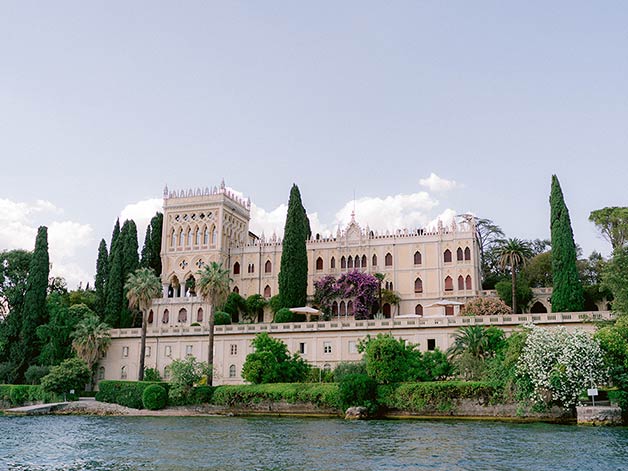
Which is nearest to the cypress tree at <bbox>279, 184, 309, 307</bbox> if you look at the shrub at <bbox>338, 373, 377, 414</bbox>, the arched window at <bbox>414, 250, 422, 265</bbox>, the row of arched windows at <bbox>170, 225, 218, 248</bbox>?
the row of arched windows at <bbox>170, 225, 218, 248</bbox>

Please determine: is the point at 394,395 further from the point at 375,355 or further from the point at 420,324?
the point at 420,324

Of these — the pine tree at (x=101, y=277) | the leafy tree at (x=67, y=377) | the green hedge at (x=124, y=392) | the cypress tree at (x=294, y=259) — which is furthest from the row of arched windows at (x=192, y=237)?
the green hedge at (x=124, y=392)

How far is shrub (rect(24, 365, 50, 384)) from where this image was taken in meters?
56.1

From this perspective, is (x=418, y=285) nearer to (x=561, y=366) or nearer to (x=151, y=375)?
(x=151, y=375)

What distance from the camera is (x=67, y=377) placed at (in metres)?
54.4

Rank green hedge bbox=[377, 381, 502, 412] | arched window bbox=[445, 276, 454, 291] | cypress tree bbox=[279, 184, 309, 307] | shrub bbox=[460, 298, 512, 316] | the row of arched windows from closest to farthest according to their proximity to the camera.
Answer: green hedge bbox=[377, 381, 502, 412]
shrub bbox=[460, 298, 512, 316]
cypress tree bbox=[279, 184, 309, 307]
arched window bbox=[445, 276, 454, 291]
the row of arched windows

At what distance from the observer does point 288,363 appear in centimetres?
5081

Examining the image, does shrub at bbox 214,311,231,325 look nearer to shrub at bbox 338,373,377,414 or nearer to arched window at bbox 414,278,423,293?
arched window at bbox 414,278,423,293

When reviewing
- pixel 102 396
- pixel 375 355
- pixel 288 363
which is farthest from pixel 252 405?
pixel 102 396

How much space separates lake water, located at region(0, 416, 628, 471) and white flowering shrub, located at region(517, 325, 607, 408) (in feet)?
7.70

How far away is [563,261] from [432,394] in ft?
60.6

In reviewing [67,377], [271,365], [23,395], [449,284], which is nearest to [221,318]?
[271,365]

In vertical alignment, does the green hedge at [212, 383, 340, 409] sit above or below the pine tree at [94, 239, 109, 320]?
below

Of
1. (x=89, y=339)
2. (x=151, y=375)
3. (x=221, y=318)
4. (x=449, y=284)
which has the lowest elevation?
(x=151, y=375)
